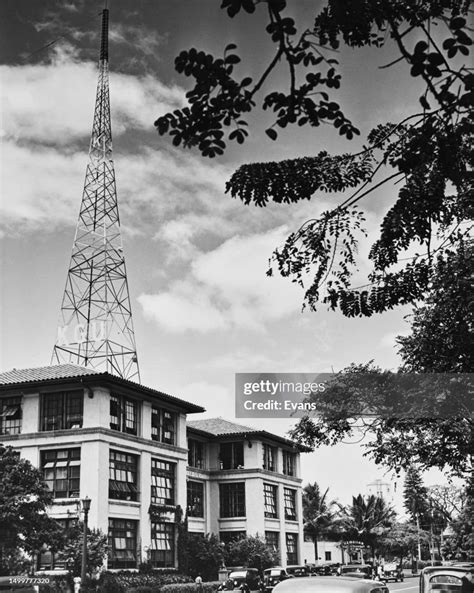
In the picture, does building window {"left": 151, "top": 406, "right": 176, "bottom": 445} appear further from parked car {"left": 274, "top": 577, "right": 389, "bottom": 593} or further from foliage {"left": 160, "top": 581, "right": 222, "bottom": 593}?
parked car {"left": 274, "top": 577, "right": 389, "bottom": 593}

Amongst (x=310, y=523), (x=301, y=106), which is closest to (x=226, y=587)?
(x=310, y=523)

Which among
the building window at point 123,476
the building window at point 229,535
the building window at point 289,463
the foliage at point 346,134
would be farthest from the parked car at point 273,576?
the foliage at point 346,134

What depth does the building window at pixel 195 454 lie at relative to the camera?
54.4 m

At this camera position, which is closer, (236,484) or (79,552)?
(79,552)

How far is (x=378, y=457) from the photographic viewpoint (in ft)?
64.6

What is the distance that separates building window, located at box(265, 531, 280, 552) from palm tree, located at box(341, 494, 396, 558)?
17253mm

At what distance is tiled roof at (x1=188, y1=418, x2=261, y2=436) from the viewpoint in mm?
56438

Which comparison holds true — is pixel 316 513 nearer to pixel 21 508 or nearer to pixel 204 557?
pixel 204 557

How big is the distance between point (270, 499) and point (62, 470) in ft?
73.1

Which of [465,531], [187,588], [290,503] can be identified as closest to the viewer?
[187,588]

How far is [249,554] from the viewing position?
2029 inches

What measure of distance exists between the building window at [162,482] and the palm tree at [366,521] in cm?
3249

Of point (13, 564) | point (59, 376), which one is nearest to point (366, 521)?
point (59, 376)

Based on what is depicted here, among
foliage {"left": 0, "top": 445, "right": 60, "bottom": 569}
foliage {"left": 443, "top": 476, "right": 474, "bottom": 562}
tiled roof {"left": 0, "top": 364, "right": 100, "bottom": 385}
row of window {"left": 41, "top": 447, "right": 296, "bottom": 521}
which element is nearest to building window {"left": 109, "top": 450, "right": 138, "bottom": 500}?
row of window {"left": 41, "top": 447, "right": 296, "bottom": 521}
